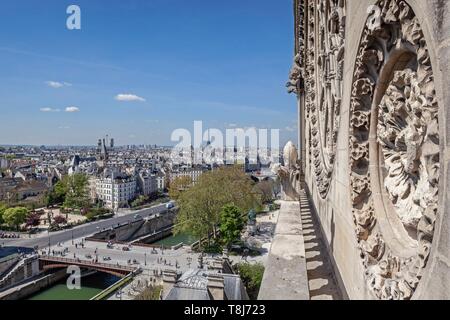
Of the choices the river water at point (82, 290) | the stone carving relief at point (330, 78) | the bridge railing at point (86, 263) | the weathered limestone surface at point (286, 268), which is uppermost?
the stone carving relief at point (330, 78)

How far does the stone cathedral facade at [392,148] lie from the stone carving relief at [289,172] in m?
3.75

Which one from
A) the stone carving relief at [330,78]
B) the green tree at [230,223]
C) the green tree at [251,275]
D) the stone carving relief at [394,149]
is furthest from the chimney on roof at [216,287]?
the green tree at [230,223]

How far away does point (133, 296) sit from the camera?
830 inches

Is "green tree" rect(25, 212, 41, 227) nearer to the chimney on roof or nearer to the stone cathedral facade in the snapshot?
the chimney on roof

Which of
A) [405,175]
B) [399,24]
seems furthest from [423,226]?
[399,24]

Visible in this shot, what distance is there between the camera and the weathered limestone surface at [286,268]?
3600 millimetres

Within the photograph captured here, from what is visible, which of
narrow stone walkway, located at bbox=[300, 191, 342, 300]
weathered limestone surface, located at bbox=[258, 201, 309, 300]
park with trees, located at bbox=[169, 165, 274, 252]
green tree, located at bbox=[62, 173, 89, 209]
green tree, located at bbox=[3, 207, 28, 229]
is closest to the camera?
weathered limestone surface, located at bbox=[258, 201, 309, 300]

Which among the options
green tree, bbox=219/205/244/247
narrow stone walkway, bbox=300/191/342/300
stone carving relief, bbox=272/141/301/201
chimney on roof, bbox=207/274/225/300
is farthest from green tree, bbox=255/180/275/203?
narrow stone walkway, bbox=300/191/342/300

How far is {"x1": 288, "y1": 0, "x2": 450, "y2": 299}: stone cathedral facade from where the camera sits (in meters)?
1.64

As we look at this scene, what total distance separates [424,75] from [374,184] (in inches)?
46.4

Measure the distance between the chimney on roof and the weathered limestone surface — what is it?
22.8 feet

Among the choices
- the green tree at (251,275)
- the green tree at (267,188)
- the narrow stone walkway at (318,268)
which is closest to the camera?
the narrow stone walkway at (318,268)

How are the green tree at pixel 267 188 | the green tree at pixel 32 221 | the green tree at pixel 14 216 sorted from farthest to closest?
the green tree at pixel 267 188
the green tree at pixel 32 221
the green tree at pixel 14 216

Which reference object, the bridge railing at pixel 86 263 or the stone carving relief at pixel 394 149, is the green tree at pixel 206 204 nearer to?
the bridge railing at pixel 86 263
